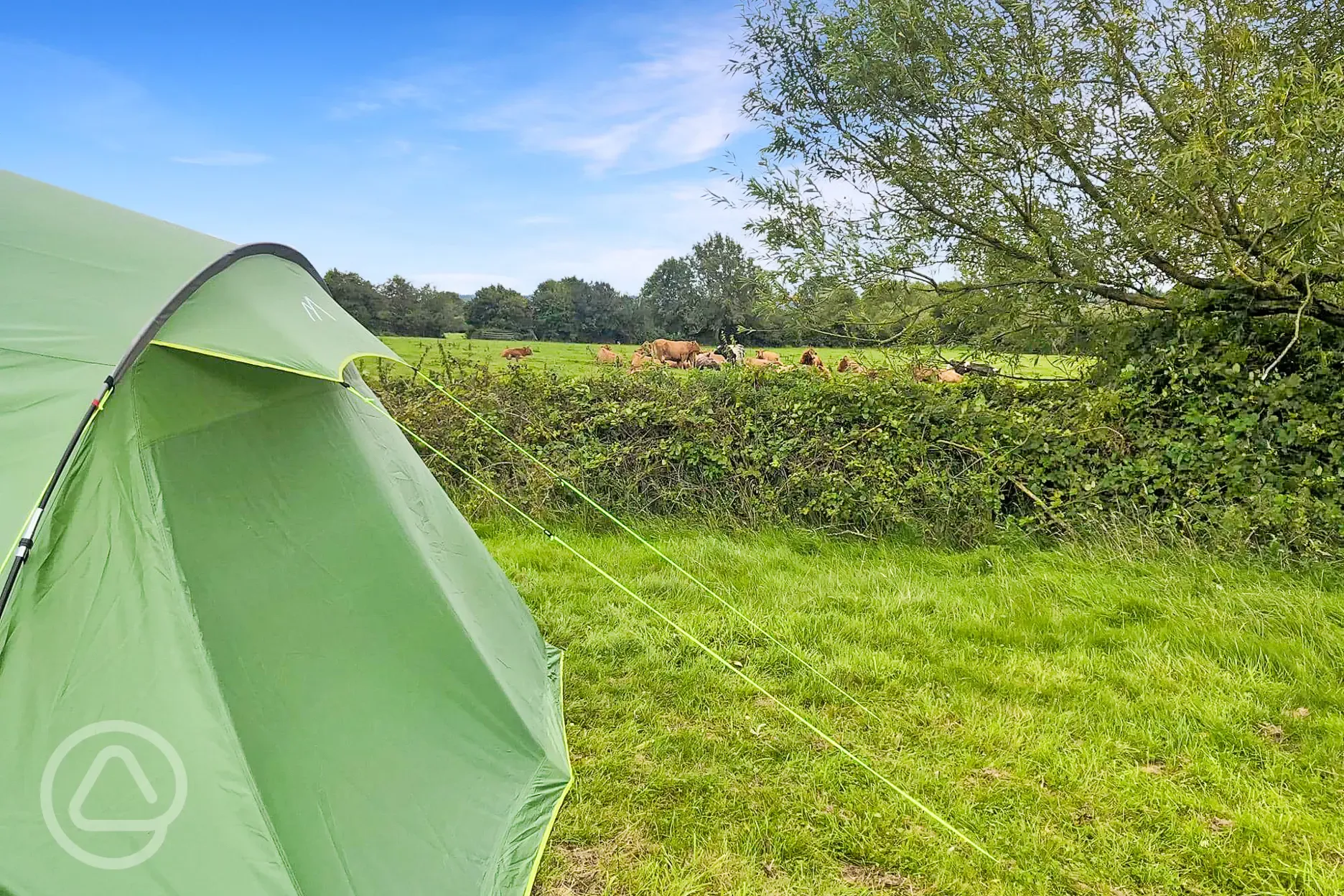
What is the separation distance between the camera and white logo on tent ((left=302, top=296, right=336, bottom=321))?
1939mm

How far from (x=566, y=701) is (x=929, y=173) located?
12.1ft

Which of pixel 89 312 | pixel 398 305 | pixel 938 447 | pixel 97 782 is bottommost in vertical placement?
pixel 97 782

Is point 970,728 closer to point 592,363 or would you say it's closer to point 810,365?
point 810,365

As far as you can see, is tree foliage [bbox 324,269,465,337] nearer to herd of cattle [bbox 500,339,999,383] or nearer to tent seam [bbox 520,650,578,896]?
herd of cattle [bbox 500,339,999,383]

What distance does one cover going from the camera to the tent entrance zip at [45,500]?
130 cm

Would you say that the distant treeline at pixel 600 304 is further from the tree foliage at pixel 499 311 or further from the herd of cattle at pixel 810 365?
the herd of cattle at pixel 810 365

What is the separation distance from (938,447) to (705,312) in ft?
108

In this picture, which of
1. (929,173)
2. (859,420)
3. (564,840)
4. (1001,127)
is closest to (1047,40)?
(1001,127)

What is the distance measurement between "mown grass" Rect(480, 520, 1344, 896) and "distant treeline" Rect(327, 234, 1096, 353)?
1648 mm

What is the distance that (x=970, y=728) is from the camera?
255cm

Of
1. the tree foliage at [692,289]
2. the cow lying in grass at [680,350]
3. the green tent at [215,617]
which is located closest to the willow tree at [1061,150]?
the green tent at [215,617]

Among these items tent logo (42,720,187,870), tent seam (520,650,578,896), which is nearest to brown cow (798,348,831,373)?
tent seam (520,650,578,896)

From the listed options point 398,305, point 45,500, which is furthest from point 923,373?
point 398,305

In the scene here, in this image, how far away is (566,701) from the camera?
2.73 m
